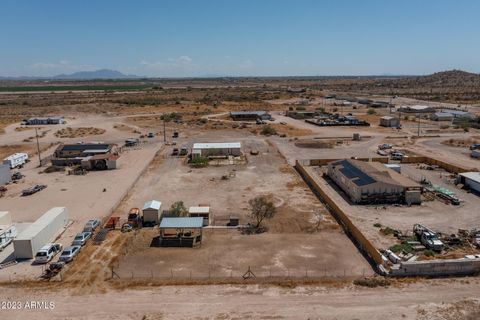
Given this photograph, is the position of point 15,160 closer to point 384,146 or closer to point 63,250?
point 63,250

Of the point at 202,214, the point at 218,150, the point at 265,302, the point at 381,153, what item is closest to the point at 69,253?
the point at 202,214

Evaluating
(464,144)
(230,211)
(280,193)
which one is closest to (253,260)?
(230,211)

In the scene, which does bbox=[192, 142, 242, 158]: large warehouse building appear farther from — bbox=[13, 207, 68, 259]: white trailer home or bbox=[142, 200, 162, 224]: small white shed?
bbox=[13, 207, 68, 259]: white trailer home

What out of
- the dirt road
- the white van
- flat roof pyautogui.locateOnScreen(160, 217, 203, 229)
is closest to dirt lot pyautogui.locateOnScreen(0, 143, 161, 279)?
the white van

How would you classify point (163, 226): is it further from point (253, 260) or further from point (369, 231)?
point (369, 231)

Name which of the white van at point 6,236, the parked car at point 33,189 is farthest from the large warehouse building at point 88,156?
the white van at point 6,236

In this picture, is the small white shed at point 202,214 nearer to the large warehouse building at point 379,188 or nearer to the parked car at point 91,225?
the parked car at point 91,225
